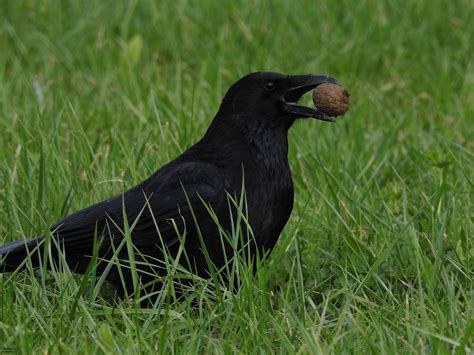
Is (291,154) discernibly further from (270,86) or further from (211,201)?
(211,201)

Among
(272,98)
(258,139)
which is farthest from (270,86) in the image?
(258,139)

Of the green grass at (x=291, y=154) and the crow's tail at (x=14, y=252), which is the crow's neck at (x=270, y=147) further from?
the crow's tail at (x=14, y=252)

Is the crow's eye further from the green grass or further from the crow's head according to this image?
the green grass

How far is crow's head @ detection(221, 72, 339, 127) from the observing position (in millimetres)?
4223

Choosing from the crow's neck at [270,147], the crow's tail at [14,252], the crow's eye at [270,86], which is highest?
the crow's eye at [270,86]

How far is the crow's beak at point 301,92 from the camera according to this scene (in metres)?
4.19

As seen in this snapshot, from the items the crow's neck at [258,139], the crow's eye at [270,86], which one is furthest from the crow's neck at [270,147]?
the crow's eye at [270,86]

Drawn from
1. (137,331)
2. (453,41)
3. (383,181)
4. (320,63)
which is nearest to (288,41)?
(320,63)

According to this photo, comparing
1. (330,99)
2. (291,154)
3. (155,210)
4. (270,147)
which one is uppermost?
(330,99)

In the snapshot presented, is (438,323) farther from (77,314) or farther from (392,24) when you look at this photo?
(392,24)

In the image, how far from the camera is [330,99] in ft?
14.3

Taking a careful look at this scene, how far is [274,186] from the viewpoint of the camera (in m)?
4.06

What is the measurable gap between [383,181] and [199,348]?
212 cm

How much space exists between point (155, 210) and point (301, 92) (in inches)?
28.4
